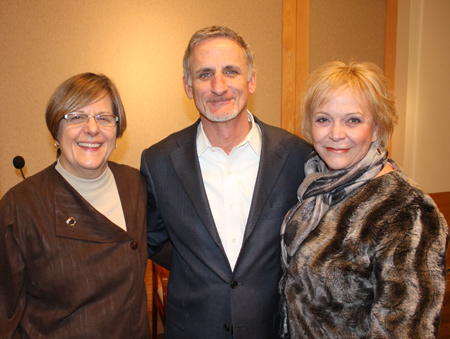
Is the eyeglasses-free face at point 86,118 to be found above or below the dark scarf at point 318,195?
above

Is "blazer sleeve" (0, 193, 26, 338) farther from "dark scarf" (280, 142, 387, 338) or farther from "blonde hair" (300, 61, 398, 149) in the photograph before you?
"blonde hair" (300, 61, 398, 149)

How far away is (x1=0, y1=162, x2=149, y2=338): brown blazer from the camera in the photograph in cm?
121

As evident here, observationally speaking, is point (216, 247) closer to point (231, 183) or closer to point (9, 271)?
point (231, 183)

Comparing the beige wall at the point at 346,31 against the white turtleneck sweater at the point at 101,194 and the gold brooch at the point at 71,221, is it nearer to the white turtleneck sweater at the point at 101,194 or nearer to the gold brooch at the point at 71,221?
the white turtleneck sweater at the point at 101,194

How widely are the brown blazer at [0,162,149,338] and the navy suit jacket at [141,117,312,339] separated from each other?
273 mm

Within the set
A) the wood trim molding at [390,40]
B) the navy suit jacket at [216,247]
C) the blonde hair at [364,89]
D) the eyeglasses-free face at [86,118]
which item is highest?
the wood trim molding at [390,40]

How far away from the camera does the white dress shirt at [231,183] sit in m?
1.56

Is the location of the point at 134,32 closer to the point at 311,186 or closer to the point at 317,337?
the point at 311,186

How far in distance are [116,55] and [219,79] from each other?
151cm

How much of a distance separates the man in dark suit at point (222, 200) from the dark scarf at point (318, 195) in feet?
0.37

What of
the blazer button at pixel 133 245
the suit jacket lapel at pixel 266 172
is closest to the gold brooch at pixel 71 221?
the blazer button at pixel 133 245

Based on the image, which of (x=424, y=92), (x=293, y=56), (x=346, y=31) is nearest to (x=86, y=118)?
(x=293, y=56)

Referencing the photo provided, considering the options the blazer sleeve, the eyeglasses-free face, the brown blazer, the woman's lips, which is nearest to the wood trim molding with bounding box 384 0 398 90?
the woman's lips

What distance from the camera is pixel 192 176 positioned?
1592 millimetres
